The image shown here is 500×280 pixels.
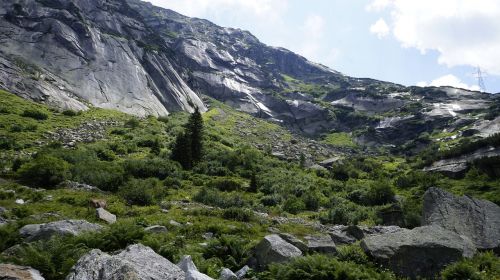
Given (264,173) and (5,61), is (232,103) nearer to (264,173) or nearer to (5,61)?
(5,61)

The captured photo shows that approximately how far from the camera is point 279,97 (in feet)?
553

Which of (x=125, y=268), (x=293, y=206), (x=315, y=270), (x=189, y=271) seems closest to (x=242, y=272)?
(x=315, y=270)

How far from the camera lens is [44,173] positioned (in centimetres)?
2822

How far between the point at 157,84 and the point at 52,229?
96.6 m

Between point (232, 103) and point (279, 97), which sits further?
point (279, 97)

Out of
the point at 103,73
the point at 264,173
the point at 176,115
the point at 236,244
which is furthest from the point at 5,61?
the point at 236,244

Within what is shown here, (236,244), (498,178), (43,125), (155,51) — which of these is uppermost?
A: (155,51)

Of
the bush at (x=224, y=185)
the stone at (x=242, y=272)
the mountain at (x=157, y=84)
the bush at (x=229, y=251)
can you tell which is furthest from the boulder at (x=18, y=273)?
A: the mountain at (x=157, y=84)

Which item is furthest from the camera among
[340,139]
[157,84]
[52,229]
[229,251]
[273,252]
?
[340,139]

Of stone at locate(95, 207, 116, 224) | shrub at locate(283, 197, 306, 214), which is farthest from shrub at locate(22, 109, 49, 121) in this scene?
stone at locate(95, 207, 116, 224)

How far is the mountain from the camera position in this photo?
273 feet

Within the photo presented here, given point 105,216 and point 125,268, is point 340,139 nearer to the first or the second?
point 105,216

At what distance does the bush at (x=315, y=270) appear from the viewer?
11867 millimetres

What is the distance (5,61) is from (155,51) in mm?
53529
